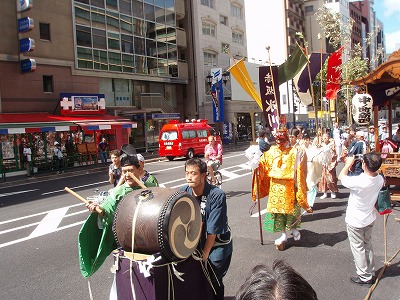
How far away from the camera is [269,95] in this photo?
24.7 feet

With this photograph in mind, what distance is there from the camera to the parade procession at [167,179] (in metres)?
2.66

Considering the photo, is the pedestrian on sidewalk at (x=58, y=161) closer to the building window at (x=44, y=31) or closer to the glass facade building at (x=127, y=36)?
the glass facade building at (x=127, y=36)

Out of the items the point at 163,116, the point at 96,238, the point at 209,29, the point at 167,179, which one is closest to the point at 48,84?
the point at 163,116

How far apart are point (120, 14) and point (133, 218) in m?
26.4

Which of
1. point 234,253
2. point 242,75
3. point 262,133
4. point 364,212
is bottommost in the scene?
point 234,253

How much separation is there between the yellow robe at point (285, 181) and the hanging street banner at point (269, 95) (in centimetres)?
182

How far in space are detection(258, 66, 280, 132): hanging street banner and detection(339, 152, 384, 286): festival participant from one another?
3147mm

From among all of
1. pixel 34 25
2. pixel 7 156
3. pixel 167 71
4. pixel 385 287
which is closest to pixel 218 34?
pixel 167 71

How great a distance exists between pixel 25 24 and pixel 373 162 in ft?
65.4

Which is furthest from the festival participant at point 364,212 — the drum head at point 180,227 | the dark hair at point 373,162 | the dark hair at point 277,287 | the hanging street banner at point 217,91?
the hanging street banner at point 217,91

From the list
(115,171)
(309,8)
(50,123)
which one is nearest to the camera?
(115,171)

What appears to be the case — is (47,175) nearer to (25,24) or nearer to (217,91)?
(25,24)

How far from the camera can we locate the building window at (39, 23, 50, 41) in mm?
21812

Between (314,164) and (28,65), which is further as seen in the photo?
(28,65)
